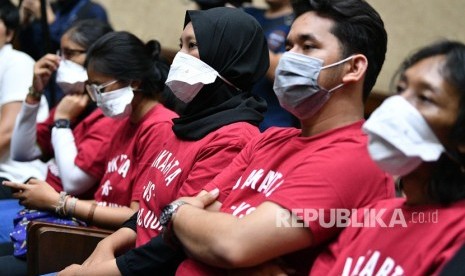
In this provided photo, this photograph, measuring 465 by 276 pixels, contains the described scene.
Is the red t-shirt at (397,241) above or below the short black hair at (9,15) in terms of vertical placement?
above

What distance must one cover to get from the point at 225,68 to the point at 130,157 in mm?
640

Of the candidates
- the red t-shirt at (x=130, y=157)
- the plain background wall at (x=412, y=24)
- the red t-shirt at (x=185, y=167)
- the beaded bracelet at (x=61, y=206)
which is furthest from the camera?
the plain background wall at (x=412, y=24)

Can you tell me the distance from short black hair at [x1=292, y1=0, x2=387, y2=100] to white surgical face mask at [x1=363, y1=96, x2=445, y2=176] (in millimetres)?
374

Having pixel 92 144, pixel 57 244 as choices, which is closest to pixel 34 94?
pixel 92 144

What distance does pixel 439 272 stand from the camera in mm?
1587

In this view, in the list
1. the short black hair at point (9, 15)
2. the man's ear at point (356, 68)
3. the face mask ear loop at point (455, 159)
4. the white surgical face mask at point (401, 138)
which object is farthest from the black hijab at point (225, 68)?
the short black hair at point (9, 15)

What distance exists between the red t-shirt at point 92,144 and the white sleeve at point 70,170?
2 cm

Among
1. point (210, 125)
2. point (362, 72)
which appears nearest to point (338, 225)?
point (362, 72)

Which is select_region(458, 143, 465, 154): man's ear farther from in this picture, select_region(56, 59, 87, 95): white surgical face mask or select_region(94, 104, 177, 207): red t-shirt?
select_region(56, 59, 87, 95): white surgical face mask

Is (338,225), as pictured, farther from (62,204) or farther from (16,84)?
(16,84)

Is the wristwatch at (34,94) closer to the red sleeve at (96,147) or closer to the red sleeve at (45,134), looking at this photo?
the red sleeve at (45,134)

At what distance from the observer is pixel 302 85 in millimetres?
2092

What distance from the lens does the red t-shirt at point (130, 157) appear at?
2.96 meters

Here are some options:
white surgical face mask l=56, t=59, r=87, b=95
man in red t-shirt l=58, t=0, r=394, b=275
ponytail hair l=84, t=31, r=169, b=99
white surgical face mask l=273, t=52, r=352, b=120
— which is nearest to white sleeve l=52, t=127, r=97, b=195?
white surgical face mask l=56, t=59, r=87, b=95
